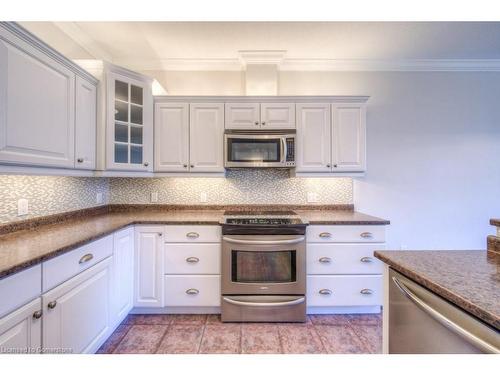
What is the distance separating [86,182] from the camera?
2451 millimetres

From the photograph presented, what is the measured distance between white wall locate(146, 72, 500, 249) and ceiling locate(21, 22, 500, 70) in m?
0.19

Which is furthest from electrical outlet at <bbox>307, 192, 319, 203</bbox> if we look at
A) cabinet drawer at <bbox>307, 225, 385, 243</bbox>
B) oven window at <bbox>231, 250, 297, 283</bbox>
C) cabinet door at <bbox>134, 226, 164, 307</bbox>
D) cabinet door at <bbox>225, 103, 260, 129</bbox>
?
cabinet door at <bbox>134, 226, 164, 307</bbox>

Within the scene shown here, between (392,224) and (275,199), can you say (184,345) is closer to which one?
(275,199)

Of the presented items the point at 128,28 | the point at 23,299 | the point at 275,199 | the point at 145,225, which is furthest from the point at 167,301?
the point at 128,28

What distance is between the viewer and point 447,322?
0.74 metres

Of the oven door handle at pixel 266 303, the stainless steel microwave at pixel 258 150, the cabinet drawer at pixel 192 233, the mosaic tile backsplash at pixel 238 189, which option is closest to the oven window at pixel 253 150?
the stainless steel microwave at pixel 258 150

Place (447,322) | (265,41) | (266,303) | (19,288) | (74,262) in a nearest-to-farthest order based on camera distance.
Result: (447,322)
(19,288)
(74,262)
(266,303)
(265,41)

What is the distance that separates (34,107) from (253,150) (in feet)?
5.46

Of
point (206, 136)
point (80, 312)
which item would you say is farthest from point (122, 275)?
point (206, 136)

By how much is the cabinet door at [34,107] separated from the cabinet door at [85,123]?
0.21 feet

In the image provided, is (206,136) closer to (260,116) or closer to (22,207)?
(260,116)

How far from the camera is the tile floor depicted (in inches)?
71.2

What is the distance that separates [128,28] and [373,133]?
2750mm
